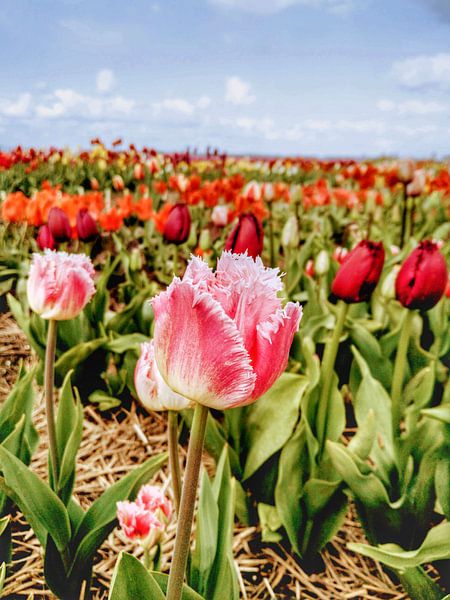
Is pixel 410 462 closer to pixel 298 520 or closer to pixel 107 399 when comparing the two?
pixel 298 520

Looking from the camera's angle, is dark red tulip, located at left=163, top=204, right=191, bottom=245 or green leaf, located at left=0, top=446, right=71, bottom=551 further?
dark red tulip, located at left=163, top=204, right=191, bottom=245

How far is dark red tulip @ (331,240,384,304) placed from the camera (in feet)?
4.11

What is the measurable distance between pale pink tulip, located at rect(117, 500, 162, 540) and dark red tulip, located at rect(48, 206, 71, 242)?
1166mm

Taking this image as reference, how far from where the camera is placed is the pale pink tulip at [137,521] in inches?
37.2

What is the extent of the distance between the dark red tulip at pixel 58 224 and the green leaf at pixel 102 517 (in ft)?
3.39

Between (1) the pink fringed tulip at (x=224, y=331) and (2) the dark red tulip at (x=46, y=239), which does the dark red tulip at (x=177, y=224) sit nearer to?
(2) the dark red tulip at (x=46, y=239)

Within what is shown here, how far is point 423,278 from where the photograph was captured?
1.29 metres

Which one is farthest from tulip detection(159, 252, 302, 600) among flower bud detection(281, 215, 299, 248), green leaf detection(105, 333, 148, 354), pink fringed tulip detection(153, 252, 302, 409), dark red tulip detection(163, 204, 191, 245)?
flower bud detection(281, 215, 299, 248)

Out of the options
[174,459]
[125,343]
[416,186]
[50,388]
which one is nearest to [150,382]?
[174,459]

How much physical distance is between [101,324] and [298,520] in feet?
3.26

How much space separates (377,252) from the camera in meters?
1.26

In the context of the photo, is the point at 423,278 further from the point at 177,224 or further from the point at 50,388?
the point at 177,224

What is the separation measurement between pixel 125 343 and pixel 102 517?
29.7 inches

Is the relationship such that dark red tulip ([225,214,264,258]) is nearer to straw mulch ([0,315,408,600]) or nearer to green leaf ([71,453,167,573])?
green leaf ([71,453,167,573])
